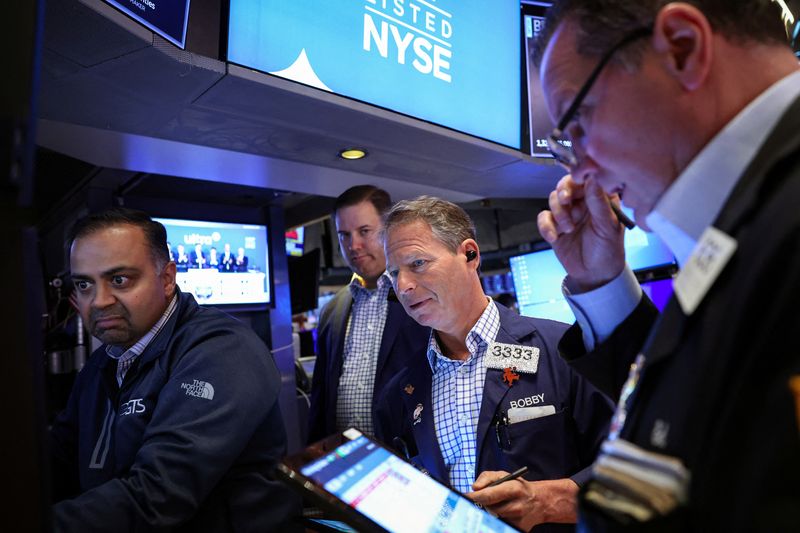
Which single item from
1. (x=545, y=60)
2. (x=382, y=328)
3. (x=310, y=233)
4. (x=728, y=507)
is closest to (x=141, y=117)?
(x=382, y=328)

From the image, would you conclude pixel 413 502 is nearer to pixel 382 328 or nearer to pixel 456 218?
pixel 456 218

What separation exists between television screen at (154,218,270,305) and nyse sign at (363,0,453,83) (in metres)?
2.12

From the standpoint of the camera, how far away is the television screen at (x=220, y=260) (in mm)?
3625

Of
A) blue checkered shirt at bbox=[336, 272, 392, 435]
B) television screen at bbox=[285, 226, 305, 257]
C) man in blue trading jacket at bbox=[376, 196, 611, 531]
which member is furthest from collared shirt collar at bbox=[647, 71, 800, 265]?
television screen at bbox=[285, 226, 305, 257]

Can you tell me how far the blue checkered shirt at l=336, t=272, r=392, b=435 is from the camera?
7.59ft

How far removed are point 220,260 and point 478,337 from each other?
2720 millimetres

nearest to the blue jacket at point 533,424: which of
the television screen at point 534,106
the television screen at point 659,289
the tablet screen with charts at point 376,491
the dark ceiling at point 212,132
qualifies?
the tablet screen with charts at point 376,491

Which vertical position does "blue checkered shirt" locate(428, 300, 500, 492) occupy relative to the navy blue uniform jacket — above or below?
below

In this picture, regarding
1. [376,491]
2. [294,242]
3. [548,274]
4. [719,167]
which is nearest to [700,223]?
[719,167]

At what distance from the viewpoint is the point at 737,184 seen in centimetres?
58

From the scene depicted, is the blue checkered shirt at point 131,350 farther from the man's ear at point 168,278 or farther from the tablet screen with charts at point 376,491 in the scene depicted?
the tablet screen with charts at point 376,491

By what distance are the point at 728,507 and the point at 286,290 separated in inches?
160

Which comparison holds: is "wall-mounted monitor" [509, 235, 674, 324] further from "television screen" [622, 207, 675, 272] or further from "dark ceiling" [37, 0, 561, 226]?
"dark ceiling" [37, 0, 561, 226]

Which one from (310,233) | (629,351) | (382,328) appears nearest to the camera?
(629,351)
